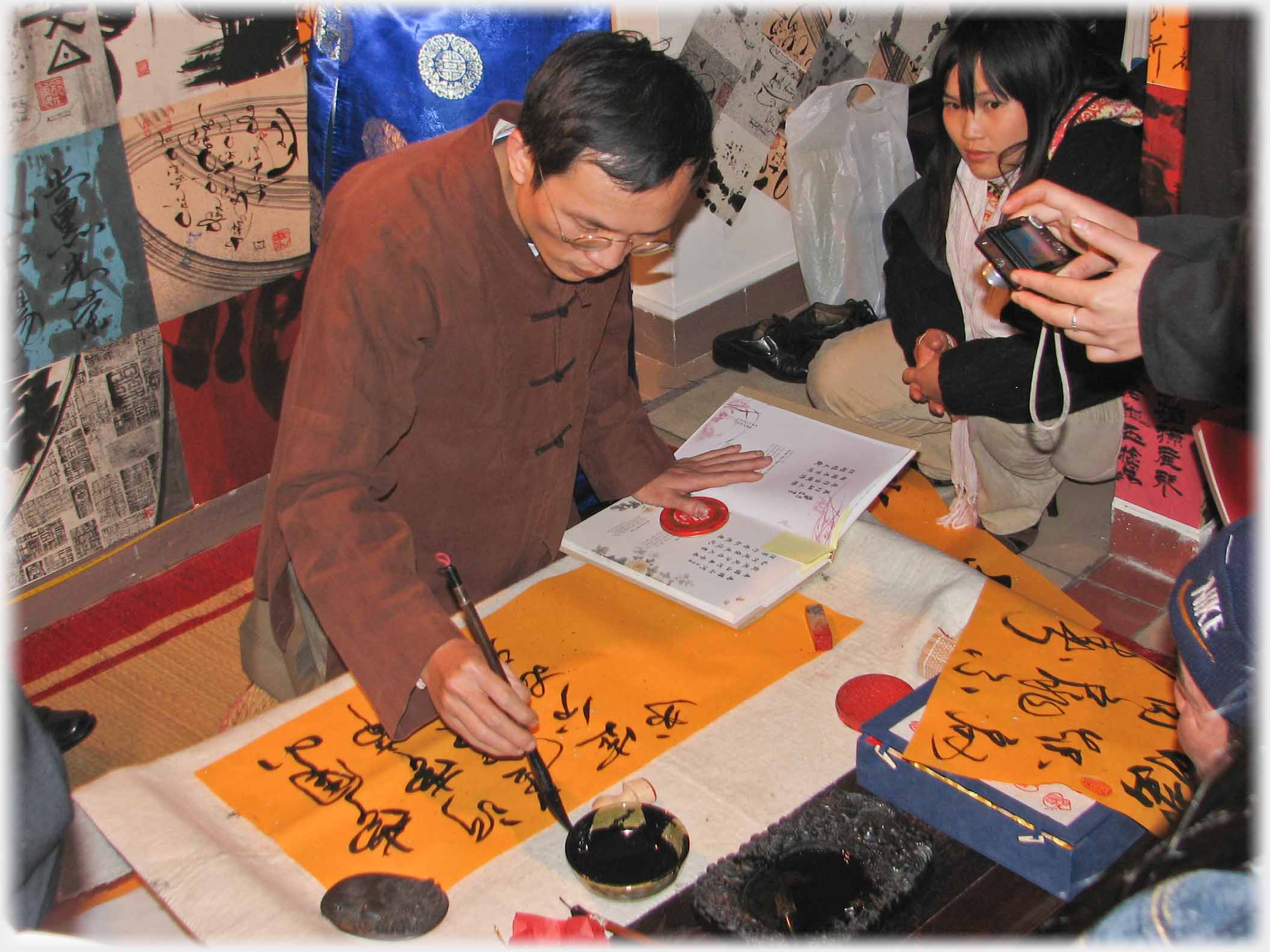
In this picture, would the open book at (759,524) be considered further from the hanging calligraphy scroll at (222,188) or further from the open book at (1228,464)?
the hanging calligraphy scroll at (222,188)

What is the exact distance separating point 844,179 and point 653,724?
2614 millimetres

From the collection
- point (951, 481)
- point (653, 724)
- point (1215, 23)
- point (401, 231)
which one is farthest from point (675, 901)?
point (951, 481)

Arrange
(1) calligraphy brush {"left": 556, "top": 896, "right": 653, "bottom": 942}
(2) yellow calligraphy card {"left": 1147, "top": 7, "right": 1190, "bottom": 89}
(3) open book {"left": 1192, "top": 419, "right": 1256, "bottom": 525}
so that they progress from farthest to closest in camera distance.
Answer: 1. (2) yellow calligraphy card {"left": 1147, "top": 7, "right": 1190, "bottom": 89}
2. (3) open book {"left": 1192, "top": 419, "right": 1256, "bottom": 525}
3. (1) calligraphy brush {"left": 556, "top": 896, "right": 653, "bottom": 942}

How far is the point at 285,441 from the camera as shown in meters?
1.35

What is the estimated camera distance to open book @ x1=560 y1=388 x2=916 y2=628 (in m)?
1.40

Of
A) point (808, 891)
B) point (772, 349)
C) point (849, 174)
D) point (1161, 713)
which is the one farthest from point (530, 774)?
point (849, 174)

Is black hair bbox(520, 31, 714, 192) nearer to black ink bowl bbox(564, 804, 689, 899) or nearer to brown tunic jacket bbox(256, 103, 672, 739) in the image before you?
brown tunic jacket bbox(256, 103, 672, 739)

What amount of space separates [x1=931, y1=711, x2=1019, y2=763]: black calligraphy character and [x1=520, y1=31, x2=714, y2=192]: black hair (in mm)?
669

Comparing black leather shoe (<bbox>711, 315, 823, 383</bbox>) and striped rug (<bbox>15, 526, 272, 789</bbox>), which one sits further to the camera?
black leather shoe (<bbox>711, 315, 823, 383</bbox>)

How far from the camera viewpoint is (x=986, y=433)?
2.60 metres

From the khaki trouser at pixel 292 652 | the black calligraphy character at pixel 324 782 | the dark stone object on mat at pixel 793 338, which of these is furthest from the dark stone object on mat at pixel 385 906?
the dark stone object on mat at pixel 793 338

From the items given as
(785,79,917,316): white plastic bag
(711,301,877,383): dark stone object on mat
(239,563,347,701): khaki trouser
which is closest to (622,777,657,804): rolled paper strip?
(239,563,347,701): khaki trouser

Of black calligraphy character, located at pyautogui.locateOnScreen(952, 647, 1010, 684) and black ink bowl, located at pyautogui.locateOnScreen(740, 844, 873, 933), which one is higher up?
black calligraphy character, located at pyautogui.locateOnScreen(952, 647, 1010, 684)

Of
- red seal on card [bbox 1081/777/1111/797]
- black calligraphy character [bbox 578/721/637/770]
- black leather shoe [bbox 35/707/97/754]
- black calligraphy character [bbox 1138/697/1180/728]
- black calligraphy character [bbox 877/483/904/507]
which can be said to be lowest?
black leather shoe [bbox 35/707/97/754]
